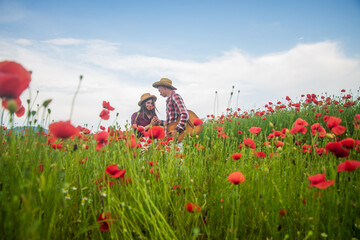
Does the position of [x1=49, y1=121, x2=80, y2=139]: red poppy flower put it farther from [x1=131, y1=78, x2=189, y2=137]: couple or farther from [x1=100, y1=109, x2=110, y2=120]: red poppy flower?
[x1=131, y1=78, x2=189, y2=137]: couple

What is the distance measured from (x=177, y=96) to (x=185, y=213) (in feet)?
12.0

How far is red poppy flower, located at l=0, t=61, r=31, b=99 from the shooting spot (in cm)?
98

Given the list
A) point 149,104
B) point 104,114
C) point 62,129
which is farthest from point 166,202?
point 149,104

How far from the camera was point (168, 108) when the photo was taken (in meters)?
5.38

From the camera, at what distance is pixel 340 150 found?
5.04ft

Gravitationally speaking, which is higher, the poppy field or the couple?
the couple

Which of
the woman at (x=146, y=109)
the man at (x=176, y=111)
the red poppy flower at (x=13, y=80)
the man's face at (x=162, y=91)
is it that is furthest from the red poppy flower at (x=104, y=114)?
the woman at (x=146, y=109)

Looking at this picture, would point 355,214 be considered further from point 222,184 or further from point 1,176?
point 1,176

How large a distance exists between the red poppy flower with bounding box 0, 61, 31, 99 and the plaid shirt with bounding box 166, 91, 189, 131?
398 cm

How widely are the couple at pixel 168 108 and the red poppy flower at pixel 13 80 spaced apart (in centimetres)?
320

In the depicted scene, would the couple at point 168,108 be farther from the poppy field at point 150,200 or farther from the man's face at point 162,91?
the poppy field at point 150,200

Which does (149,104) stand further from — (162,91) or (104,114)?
(104,114)

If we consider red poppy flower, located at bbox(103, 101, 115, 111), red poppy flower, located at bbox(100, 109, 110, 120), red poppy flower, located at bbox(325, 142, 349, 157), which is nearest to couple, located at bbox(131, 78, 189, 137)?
red poppy flower, located at bbox(103, 101, 115, 111)

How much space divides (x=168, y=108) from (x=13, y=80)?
4420 mm
